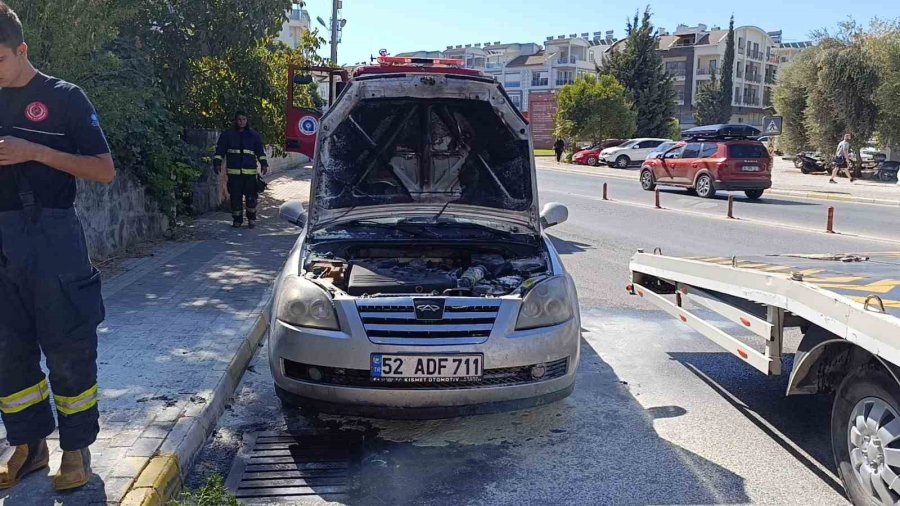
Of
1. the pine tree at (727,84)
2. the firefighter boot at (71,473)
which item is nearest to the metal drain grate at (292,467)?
the firefighter boot at (71,473)

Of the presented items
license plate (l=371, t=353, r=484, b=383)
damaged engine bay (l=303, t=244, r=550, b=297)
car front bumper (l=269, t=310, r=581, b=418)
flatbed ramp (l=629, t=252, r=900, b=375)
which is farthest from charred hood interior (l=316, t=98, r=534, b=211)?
license plate (l=371, t=353, r=484, b=383)

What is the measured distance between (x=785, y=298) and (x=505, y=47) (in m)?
115

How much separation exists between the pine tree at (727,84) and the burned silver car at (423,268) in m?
78.9

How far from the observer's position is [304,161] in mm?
37031

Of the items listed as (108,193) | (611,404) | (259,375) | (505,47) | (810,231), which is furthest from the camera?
(505,47)

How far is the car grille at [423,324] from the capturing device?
4.16 m

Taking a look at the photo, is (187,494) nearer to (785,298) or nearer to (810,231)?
(785,298)

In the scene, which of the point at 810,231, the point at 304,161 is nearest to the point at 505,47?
the point at 304,161

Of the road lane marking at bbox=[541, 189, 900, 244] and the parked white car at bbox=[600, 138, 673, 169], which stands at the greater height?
the parked white car at bbox=[600, 138, 673, 169]

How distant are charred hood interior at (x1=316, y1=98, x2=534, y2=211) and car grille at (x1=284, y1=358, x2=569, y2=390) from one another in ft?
6.35

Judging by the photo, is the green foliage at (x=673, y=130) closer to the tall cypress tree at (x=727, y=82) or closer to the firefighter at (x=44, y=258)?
the tall cypress tree at (x=727, y=82)

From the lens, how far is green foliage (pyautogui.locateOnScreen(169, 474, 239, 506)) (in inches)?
140

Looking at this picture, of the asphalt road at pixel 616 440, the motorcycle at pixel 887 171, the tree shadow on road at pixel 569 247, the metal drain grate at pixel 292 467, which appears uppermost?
the motorcycle at pixel 887 171

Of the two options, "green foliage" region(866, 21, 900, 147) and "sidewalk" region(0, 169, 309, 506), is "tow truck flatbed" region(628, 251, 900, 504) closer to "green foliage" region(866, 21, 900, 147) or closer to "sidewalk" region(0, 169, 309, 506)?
"sidewalk" region(0, 169, 309, 506)
